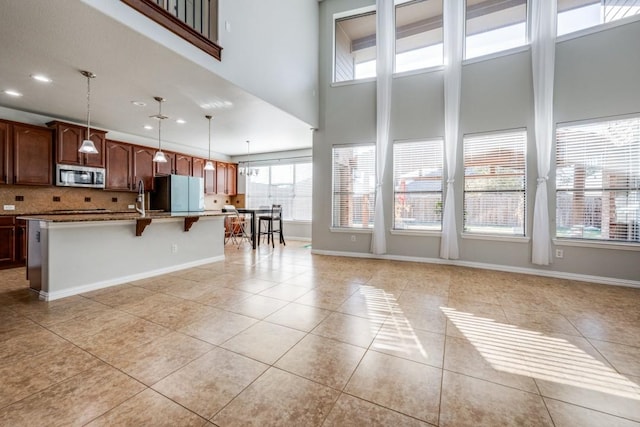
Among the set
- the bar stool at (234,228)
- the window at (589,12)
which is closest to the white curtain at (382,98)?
the window at (589,12)

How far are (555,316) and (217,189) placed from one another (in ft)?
26.8

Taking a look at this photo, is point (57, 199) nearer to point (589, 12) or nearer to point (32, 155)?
point (32, 155)

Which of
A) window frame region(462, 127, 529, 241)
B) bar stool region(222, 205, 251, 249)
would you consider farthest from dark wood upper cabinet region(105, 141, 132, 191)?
window frame region(462, 127, 529, 241)

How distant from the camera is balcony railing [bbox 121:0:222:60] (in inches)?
104

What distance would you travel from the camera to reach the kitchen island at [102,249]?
3.00 metres

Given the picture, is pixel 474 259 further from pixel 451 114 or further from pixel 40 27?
pixel 40 27

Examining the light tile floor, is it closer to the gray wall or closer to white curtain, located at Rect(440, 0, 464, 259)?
the gray wall

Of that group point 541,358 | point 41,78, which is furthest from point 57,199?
point 541,358

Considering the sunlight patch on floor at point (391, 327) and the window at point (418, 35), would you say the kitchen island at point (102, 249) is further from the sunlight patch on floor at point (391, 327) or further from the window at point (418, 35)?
the window at point (418, 35)

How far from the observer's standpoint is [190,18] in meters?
3.88

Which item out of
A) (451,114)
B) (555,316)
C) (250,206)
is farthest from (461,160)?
(250,206)

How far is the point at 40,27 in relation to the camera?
7.95 ft

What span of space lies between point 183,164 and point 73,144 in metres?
2.46

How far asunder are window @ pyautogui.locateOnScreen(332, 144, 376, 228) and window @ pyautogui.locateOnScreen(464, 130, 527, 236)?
1719 mm
